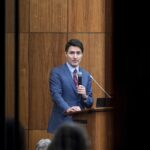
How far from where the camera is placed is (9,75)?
2713mm

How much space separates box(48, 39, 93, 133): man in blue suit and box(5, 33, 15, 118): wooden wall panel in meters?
2.53

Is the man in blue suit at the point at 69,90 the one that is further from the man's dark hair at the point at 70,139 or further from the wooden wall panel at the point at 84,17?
the man's dark hair at the point at 70,139

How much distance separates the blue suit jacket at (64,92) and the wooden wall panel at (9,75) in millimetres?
2569

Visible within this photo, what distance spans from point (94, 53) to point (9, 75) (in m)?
4.49

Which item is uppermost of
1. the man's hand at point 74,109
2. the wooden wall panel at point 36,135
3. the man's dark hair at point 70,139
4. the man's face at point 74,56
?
the man's face at point 74,56

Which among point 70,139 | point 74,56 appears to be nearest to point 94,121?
point 74,56

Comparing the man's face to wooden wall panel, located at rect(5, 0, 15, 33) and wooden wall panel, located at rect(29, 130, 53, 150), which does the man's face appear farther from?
wooden wall panel, located at rect(5, 0, 15, 33)

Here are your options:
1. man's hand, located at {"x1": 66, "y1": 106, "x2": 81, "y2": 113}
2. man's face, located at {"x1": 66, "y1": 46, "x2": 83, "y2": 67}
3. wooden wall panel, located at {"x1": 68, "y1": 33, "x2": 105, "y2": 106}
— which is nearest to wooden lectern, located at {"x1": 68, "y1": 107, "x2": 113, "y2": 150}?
man's hand, located at {"x1": 66, "y1": 106, "x2": 81, "y2": 113}

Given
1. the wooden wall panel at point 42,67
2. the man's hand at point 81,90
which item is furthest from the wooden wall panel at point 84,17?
the man's hand at point 81,90

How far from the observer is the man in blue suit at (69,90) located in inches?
209

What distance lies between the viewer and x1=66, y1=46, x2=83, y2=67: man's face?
18.0 ft
